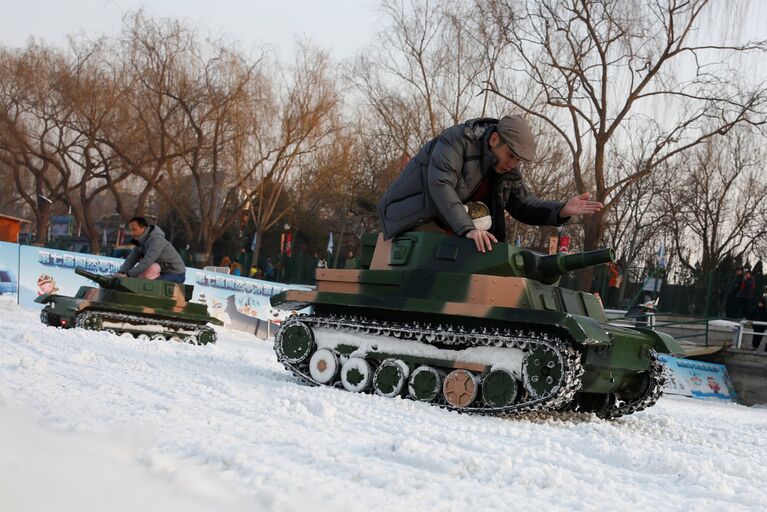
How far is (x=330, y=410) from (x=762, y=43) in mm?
17617

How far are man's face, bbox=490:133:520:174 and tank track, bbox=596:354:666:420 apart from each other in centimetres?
228

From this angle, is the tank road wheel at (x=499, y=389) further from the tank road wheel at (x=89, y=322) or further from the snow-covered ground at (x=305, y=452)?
the tank road wheel at (x=89, y=322)

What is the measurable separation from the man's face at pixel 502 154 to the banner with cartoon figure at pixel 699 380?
26.6 ft

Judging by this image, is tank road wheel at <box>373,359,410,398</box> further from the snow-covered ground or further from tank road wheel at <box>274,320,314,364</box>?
tank road wheel at <box>274,320,314,364</box>

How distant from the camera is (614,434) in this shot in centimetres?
707

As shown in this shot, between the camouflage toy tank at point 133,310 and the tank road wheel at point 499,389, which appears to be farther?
the camouflage toy tank at point 133,310

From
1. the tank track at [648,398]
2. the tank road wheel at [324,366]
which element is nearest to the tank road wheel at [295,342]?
→ the tank road wheel at [324,366]

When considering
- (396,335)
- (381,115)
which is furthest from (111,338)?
(381,115)

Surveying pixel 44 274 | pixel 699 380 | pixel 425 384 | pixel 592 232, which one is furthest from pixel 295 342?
pixel 592 232

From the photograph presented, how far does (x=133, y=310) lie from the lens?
44.2ft

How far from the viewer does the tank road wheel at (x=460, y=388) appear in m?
7.67

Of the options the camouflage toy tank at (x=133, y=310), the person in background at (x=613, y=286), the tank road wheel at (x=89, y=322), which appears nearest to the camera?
the tank road wheel at (x=89, y=322)

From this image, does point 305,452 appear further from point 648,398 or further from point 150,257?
point 150,257

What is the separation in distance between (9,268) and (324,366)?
36.2 ft
